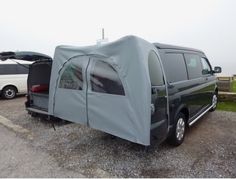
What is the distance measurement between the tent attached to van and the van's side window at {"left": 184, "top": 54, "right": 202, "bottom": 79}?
1.54m

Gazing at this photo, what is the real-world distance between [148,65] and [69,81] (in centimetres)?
166

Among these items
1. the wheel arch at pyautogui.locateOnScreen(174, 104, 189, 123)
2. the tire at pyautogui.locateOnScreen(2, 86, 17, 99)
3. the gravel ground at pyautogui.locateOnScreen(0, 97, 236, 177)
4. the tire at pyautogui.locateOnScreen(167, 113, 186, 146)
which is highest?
the wheel arch at pyautogui.locateOnScreen(174, 104, 189, 123)

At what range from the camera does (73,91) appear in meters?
3.80

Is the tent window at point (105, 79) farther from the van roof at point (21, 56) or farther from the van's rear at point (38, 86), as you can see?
the van roof at point (21, 56)

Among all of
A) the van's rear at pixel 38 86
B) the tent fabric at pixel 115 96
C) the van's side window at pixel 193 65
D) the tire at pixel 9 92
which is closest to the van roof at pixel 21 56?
the van's rear at pixel 38 86

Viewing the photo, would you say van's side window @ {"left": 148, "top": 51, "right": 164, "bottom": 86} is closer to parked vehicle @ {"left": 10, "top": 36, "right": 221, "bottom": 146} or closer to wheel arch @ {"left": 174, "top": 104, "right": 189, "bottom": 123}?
parked vehicle @ {"left": 10, "top": 36, "right": 221, "bottom": 146}

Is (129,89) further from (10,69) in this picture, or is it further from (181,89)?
(10,69)

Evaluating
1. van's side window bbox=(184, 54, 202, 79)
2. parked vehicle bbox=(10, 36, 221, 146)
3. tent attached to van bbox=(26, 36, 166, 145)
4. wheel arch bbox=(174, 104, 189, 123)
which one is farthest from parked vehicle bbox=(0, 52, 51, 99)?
wheel arch bbox=(174, 104, 189, 123)

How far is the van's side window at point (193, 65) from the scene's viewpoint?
14.7ft

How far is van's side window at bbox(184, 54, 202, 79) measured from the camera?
4473 millimetres

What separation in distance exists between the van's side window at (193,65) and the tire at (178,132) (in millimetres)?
1013

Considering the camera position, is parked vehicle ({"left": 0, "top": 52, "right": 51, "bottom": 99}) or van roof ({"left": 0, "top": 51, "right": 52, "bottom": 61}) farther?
parked vehicle ({"left": 0, "top": 52, "right": 51, "bottom": 99})

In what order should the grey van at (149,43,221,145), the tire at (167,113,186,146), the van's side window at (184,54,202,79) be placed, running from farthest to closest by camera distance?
the van's side window at (184,54,202,79) < the tire at (167,113,186,146) < the grey van at (149,43,221,145)

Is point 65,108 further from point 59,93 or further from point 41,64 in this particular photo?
point 41,64
